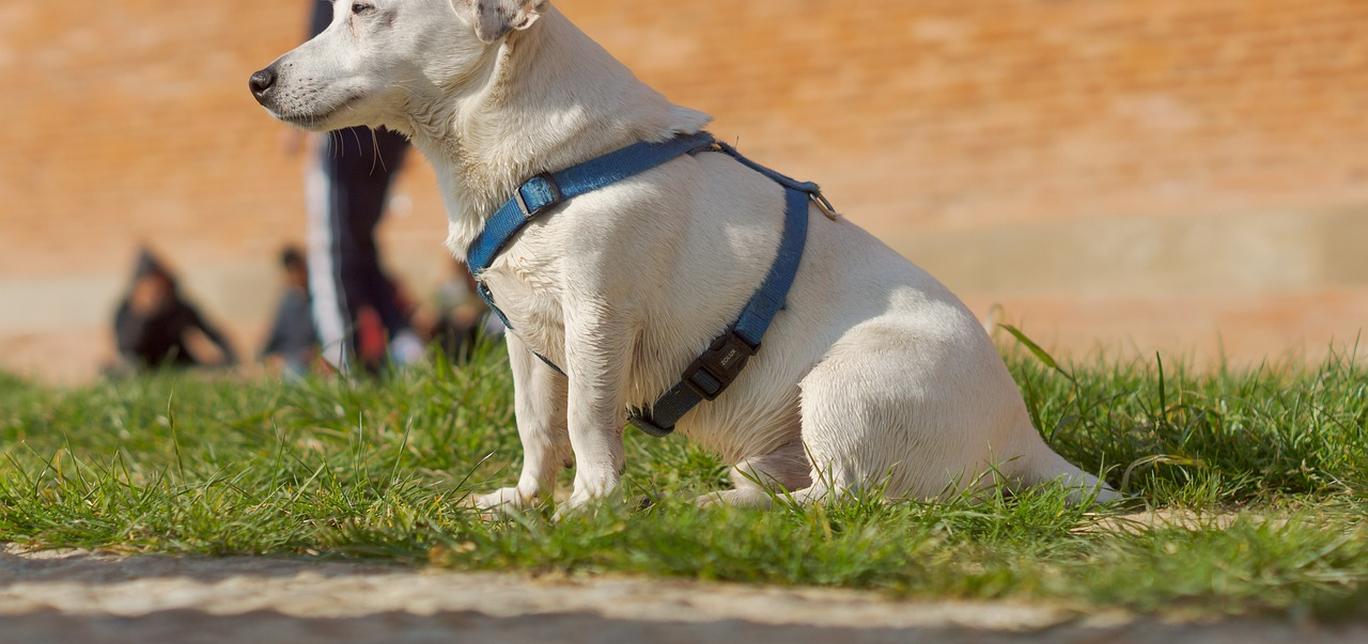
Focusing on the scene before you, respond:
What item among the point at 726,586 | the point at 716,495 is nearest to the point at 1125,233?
the point at 716,495

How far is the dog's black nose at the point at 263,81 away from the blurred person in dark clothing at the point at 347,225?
8.85ft

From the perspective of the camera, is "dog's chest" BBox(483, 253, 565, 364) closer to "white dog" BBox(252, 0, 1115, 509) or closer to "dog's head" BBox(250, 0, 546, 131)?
"white dog" BBox(252, 0, 1115, 509)

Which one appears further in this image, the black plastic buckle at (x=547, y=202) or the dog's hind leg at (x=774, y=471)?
the dog's hind leg at (x=774, y=471)

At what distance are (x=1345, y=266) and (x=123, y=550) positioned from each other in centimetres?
802

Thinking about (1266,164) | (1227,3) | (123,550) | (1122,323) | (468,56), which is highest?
(1227,3)

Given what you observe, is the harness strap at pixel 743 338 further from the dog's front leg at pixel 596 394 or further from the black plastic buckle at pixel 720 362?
the dog's front leg at pixel 596 394

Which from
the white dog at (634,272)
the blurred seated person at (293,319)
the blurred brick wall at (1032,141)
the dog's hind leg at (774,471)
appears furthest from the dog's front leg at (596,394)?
the blurred seated person at (293,319)

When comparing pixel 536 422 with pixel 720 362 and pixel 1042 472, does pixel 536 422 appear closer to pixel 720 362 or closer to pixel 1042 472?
pixel 720 362

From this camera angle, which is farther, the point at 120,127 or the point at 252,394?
the point at 120,127

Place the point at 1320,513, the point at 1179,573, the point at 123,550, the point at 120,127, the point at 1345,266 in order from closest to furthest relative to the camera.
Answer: the point at 1179,573
the point at 123,550
the point at 1320,513
the point at 1345,266
the point at 120,127

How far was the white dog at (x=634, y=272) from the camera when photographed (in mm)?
2967

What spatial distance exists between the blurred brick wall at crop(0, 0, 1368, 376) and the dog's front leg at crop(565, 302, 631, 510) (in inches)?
204

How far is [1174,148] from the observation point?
916 centimetres

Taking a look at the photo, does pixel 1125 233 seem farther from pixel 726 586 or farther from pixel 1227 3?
pixel 726 586
